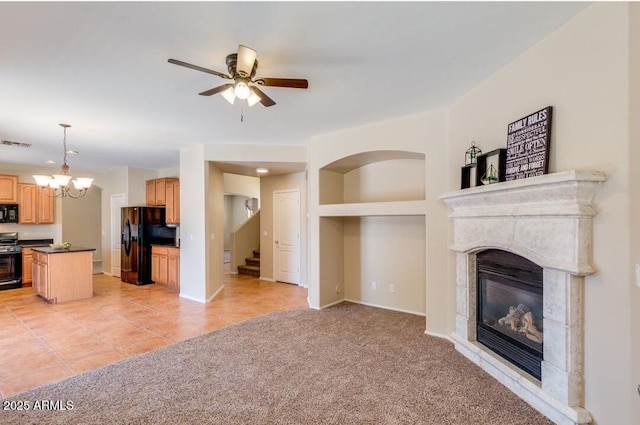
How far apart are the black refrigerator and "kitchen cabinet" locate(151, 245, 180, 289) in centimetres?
21

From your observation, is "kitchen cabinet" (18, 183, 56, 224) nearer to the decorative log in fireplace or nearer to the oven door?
the oven door

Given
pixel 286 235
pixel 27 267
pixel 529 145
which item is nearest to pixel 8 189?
pixel 27 267

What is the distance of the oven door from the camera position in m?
6.45

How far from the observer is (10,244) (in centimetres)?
692

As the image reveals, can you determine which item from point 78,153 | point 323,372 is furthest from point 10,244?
point 323,372

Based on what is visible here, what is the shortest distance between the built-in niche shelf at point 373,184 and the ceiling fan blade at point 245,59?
2439 mm

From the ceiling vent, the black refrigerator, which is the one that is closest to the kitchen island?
the black refrigerator

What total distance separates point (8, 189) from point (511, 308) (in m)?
9.45

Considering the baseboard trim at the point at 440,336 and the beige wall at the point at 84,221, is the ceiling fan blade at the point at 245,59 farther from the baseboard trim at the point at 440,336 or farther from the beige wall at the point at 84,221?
the beige wall at the point at 84,221

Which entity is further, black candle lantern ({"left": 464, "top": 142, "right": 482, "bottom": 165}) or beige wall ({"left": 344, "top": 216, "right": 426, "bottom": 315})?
beige wall ({"left": 344, "top": 216, "right": 426, "bottom": 315})

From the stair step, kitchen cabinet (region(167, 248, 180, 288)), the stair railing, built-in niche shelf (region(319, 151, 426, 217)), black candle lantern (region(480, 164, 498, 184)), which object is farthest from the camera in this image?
the stair railing

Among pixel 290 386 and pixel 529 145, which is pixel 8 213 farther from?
pixel 529 145

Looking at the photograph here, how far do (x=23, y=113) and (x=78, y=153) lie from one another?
2.51 m

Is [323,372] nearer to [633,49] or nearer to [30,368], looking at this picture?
[30,368]
